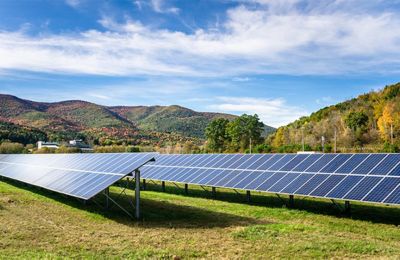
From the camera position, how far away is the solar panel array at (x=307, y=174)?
1844cm

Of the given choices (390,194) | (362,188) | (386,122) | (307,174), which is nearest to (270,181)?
(307,174)

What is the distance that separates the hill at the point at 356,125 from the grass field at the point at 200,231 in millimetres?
40649

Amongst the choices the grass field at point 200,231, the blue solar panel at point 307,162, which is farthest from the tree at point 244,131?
the grass field at point 200,231

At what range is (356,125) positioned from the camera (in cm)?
7556

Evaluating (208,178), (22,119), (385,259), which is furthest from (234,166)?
(22,119)

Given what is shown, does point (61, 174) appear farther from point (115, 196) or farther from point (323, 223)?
point (323, 223)

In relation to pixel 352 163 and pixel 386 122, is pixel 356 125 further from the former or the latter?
pixel 352 163

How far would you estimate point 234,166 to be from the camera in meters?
27.8

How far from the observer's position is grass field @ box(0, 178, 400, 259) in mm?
12883

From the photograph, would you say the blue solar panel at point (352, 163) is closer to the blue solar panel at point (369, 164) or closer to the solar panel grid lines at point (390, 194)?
the blue solar panel at point (369, 164)

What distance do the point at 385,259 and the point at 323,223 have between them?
574 cm

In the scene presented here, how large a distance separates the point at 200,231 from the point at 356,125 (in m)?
66.2

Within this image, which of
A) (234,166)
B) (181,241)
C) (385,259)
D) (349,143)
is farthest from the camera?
(349,143)

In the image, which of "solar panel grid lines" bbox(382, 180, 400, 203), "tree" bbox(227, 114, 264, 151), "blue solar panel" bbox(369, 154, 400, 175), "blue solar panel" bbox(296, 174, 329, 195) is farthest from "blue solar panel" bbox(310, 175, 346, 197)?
"tree" bbox(227, 114, 264, 151)
